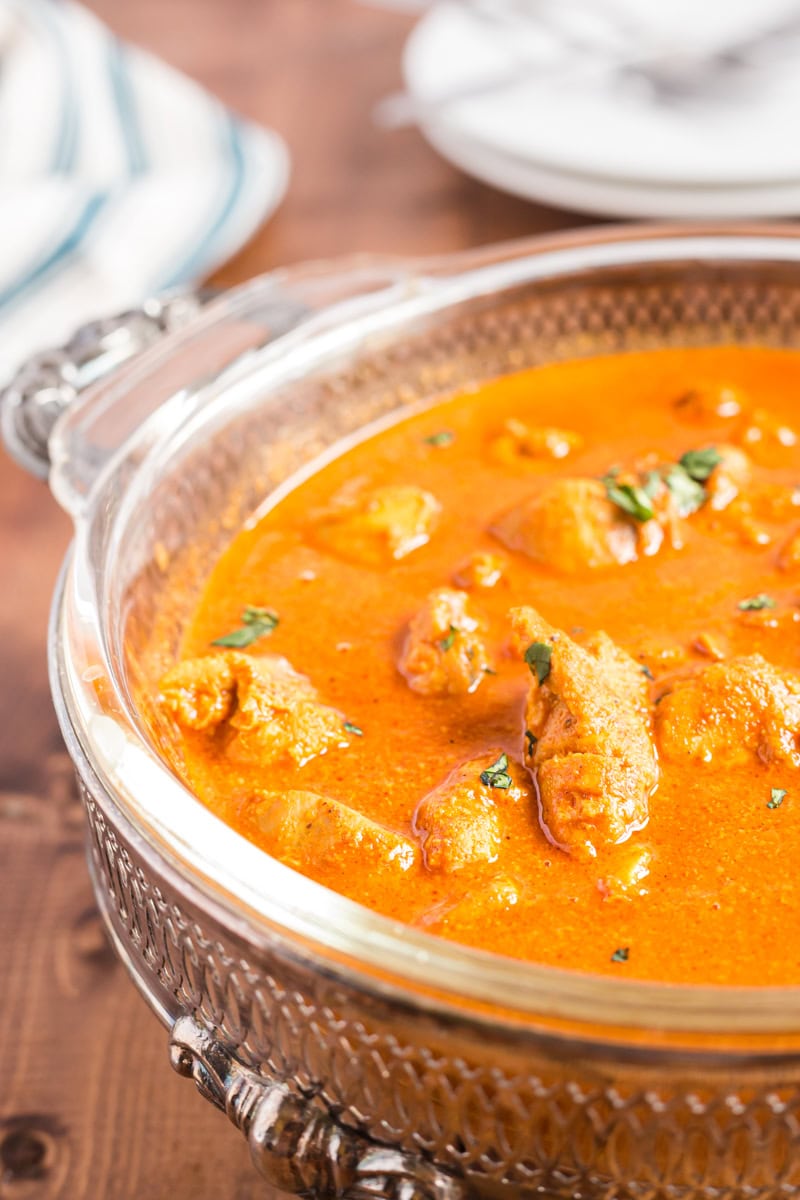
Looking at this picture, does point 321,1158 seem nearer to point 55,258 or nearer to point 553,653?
point 553,653

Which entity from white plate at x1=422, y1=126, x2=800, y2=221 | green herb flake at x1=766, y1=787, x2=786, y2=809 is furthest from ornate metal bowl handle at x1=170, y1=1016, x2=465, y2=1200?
white plate at x1=422, y1=126, x2=800, y2=221

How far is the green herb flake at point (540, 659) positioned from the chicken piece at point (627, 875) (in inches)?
10.7

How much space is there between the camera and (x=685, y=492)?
239cm

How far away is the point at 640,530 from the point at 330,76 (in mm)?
2640

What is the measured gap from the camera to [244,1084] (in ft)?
5.24

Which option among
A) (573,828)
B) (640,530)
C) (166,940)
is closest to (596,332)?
(640,530)

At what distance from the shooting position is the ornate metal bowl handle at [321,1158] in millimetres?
1514

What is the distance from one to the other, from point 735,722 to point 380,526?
2.37 ft

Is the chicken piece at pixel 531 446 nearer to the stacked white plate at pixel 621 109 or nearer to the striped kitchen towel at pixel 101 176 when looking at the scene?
the stacked white plate at pixel 621 109

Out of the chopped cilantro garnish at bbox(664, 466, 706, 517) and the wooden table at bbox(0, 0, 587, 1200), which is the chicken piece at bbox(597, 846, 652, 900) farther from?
the chopped cilantro garnish at bbox(664, 466, 706, 517)

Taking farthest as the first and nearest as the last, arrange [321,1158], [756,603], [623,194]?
[623,194] < [756,603] < [321,1158]

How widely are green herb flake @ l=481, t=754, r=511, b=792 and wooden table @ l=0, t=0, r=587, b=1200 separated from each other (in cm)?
60

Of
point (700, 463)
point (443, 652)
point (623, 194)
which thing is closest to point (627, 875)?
point (443, 652)

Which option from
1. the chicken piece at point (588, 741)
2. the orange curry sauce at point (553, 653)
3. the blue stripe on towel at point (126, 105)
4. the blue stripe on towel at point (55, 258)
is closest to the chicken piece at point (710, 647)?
the orange curry sauce at point (553, 653)
